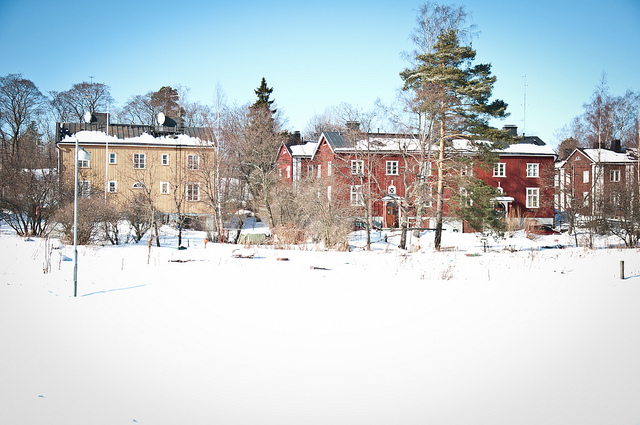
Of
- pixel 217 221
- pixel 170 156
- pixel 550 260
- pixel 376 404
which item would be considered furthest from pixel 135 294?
Result: pixel 170 156

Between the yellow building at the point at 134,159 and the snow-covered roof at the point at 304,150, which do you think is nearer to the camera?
the yellow building at the point at 134,159

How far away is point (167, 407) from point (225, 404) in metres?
0.61

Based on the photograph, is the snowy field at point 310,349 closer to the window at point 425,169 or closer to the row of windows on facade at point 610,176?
the window at point 425,169

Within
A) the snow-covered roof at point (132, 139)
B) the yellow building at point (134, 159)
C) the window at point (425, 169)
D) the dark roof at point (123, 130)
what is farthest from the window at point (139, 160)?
the window at point (425, 169)

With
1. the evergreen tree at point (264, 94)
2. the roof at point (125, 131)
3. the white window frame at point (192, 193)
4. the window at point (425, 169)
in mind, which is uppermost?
the evergreen tree at point (264, 94)

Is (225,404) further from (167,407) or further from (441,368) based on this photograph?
(441,368)

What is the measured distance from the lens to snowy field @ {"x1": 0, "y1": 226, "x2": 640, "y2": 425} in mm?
4992

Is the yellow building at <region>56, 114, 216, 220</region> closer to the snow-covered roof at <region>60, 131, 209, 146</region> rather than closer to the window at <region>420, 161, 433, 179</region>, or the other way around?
the snow-covered roof at <region>60, 131, 209, 146</region>

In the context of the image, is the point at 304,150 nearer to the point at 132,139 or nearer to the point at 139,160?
the point at 139,160

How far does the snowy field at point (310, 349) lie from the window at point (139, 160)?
24627 millimetres

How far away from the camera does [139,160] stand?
118 feet

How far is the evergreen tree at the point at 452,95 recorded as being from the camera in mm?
22812

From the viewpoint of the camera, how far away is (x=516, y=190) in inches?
1532

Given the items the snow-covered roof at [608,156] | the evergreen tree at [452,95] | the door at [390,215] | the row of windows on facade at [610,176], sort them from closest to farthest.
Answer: the evergreen tree at [452,95] < the door at [390,215] < the snow-covered roof at [608,156] < the row of windows on facade at [610,176]
